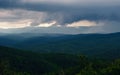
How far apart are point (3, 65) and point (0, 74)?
538cm

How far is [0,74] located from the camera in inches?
7328

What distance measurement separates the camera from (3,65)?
188 metres
